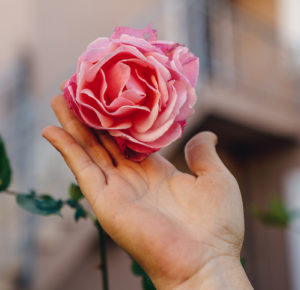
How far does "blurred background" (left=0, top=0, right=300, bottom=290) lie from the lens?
13.1 ft

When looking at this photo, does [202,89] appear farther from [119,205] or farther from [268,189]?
[119,205]

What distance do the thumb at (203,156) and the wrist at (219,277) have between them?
19cm

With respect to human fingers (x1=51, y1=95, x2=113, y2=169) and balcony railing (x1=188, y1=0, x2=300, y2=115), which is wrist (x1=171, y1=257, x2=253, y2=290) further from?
balcony railing (x1=188, y1=0, x2=300, y2=115)

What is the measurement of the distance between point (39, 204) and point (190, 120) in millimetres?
3209

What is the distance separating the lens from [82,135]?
86 centimetres

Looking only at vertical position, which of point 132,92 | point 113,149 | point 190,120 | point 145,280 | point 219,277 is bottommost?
point 190,120

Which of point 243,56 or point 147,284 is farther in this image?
point 243,56

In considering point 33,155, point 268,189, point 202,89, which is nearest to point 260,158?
point 268,189

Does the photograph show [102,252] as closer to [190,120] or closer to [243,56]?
[190,120]

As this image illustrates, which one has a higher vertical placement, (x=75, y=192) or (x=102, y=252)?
(x=75, y=192)

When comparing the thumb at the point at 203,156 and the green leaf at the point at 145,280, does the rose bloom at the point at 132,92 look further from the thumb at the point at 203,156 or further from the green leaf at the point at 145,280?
the green leaf at the point at 145,280

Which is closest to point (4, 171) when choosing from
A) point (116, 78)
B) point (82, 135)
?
point (82, 135)

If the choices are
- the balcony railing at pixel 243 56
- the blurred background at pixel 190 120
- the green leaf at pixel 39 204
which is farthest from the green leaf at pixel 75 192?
the balcony railing at pixel 243 56

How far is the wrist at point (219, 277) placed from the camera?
0.75 m
